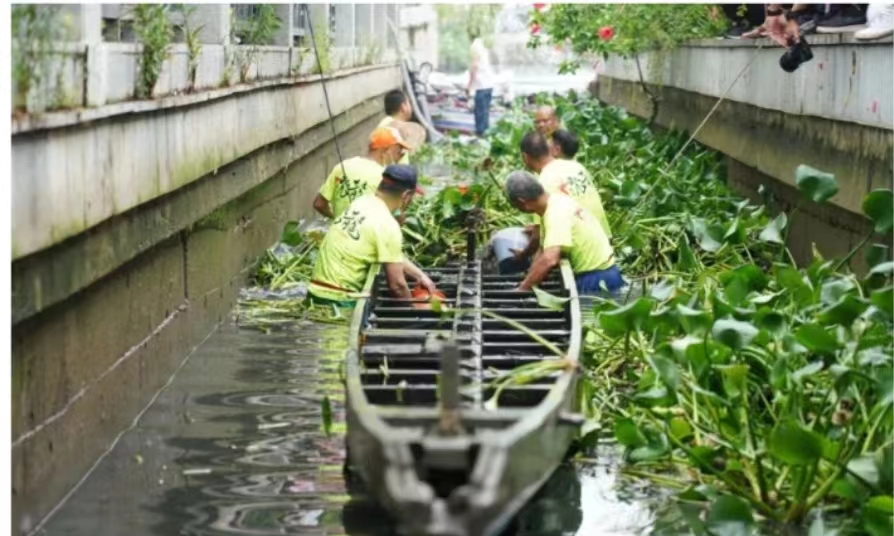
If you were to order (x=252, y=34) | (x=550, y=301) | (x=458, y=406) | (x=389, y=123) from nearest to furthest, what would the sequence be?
(x=458, y=406) → (x=550, y=301) → (x=252, y=34) → (x=389, y=123)

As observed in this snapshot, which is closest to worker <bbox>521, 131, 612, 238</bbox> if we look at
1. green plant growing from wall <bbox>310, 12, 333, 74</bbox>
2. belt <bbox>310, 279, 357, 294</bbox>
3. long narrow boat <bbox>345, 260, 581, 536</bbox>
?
long narrow boat <bbox>345, 260, 581, 536</bbox>

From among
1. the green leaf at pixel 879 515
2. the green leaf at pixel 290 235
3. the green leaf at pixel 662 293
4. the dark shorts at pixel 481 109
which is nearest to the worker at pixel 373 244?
the green leaf at pixel 662 293

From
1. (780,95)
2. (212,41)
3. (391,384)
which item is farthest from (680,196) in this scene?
(391,384)

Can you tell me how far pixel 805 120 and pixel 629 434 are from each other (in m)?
5.16

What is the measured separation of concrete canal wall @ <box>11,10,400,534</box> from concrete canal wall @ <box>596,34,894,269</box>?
12.9 ft

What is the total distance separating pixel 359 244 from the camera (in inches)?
374

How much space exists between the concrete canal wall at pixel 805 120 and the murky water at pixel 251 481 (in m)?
3.14

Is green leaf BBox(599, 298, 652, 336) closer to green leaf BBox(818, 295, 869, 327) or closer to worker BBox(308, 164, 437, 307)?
green leaf BBox(818, 295, 869, 327)

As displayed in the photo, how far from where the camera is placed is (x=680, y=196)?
13.5m

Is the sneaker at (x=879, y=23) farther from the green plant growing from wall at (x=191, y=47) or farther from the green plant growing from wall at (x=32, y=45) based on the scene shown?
the green plant growing from wall at (x=32, y=45)

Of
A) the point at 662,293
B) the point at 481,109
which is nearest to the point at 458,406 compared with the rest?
the point at 662,293

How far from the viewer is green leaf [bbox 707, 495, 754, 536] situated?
6.10m

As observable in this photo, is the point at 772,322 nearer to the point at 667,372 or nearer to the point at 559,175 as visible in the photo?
the point at 667,372

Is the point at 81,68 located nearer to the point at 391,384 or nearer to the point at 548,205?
the point at 391,384
